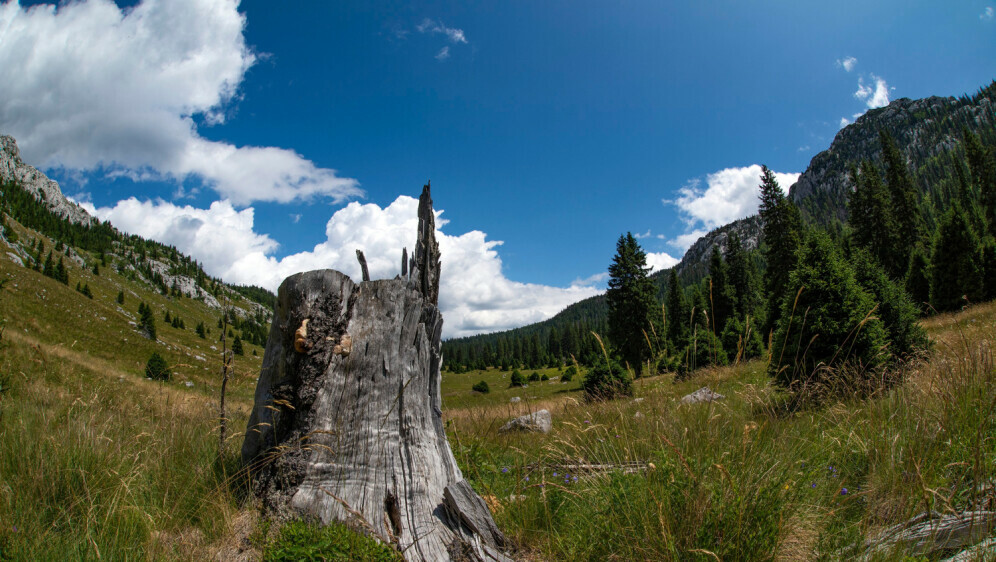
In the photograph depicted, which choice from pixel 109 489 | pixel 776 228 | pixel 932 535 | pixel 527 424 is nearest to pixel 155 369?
pixel 527 424

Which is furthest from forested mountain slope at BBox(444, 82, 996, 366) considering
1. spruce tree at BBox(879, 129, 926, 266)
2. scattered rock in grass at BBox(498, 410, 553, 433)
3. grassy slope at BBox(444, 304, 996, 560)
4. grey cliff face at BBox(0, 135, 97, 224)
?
grey cliff face at BBox(0, 135, 97, 224)

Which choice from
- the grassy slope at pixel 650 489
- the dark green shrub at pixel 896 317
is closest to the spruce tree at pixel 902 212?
the dark green shrub at pixel 896 317

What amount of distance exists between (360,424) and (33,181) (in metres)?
234

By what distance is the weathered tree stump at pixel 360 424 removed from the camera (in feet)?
8.43

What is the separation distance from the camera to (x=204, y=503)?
2514 mm

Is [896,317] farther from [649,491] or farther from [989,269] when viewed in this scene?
[989,269]

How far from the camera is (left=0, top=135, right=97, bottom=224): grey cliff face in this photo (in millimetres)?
144500

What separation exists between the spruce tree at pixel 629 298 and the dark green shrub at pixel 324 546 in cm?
3184

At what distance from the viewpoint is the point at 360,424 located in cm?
284

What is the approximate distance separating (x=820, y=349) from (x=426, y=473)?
7064 mm

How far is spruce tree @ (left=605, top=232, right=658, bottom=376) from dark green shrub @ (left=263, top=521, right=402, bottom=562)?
3184 centimetres

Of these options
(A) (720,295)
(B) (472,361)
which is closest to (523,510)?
(A) (720,295)

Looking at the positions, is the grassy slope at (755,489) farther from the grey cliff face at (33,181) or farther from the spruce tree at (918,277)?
the grey cliff face at (33,181)

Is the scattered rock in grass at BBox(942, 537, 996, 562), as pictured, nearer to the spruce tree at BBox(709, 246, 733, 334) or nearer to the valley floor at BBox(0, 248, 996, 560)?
the valley floor at BBox(0, 248, 996, 560)
